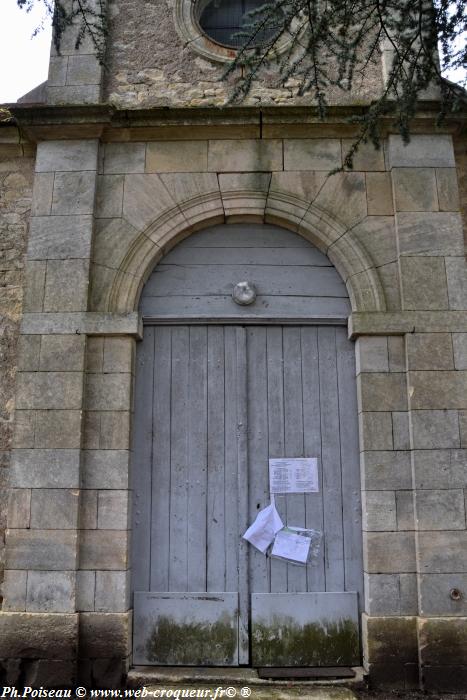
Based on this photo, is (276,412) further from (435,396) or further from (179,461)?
(435,396)

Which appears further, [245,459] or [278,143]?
[278,143]

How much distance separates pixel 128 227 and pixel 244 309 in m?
1.15

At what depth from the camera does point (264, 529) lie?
4.71 meters

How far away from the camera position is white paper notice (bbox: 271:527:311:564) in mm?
4668

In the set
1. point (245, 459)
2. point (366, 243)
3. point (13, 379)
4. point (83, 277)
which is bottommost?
point (245, 459)

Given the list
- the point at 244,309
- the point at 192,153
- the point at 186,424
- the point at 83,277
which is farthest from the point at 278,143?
the point at 186,424

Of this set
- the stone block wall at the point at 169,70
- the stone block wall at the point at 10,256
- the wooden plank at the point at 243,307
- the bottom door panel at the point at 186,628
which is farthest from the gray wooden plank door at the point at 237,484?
the stone block wall at the point at 169,70

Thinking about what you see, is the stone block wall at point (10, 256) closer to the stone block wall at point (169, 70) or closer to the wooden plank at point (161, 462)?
the stone block wall at point (169, 70)

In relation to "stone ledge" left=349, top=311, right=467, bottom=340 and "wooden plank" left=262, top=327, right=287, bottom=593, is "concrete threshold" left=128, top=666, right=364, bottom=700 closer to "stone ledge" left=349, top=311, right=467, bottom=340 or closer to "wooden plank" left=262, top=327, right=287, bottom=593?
"wooden plank" left=262, top=327, right=287, bottom=593

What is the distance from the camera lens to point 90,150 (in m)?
5.13

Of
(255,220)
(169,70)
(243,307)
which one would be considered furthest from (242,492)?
(169,70)

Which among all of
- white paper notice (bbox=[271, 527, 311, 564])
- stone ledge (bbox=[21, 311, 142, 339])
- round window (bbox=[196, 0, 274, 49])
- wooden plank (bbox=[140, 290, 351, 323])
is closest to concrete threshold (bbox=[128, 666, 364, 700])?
white paper notice (bbox=[271, 527, 311, 564])

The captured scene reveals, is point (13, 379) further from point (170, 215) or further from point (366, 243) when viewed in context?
point (366, 243)

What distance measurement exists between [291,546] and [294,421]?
95 cm
